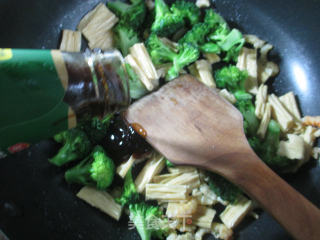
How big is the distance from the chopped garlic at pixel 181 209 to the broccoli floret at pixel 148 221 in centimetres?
5

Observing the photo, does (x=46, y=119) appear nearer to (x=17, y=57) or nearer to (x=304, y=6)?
(x=17, y=57)

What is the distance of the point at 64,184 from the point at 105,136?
0.27m

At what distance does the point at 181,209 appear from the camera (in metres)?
1.22

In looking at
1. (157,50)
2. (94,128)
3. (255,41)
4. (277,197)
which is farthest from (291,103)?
(94,128)

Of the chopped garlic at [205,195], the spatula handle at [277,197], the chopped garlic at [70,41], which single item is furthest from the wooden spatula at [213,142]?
the chopped garlic at [70,41]

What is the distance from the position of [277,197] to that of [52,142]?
0.95 meters

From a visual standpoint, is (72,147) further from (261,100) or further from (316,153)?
(316,153)

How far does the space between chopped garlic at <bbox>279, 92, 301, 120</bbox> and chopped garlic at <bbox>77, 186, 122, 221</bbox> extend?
933mm

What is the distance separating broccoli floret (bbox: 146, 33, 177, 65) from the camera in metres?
1.42

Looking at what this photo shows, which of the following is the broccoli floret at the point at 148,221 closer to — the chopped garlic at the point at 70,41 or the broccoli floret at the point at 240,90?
the broccoli floret at the point at 240,90

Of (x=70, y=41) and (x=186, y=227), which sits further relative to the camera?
(x=70, y=41)

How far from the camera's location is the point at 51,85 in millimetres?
788

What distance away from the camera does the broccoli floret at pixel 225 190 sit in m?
1.26

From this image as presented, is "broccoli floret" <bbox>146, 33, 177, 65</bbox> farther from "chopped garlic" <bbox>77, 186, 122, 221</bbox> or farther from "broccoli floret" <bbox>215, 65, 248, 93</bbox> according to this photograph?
"chopped garlic" <bbox>77, 186, 122, 221</bbox>
